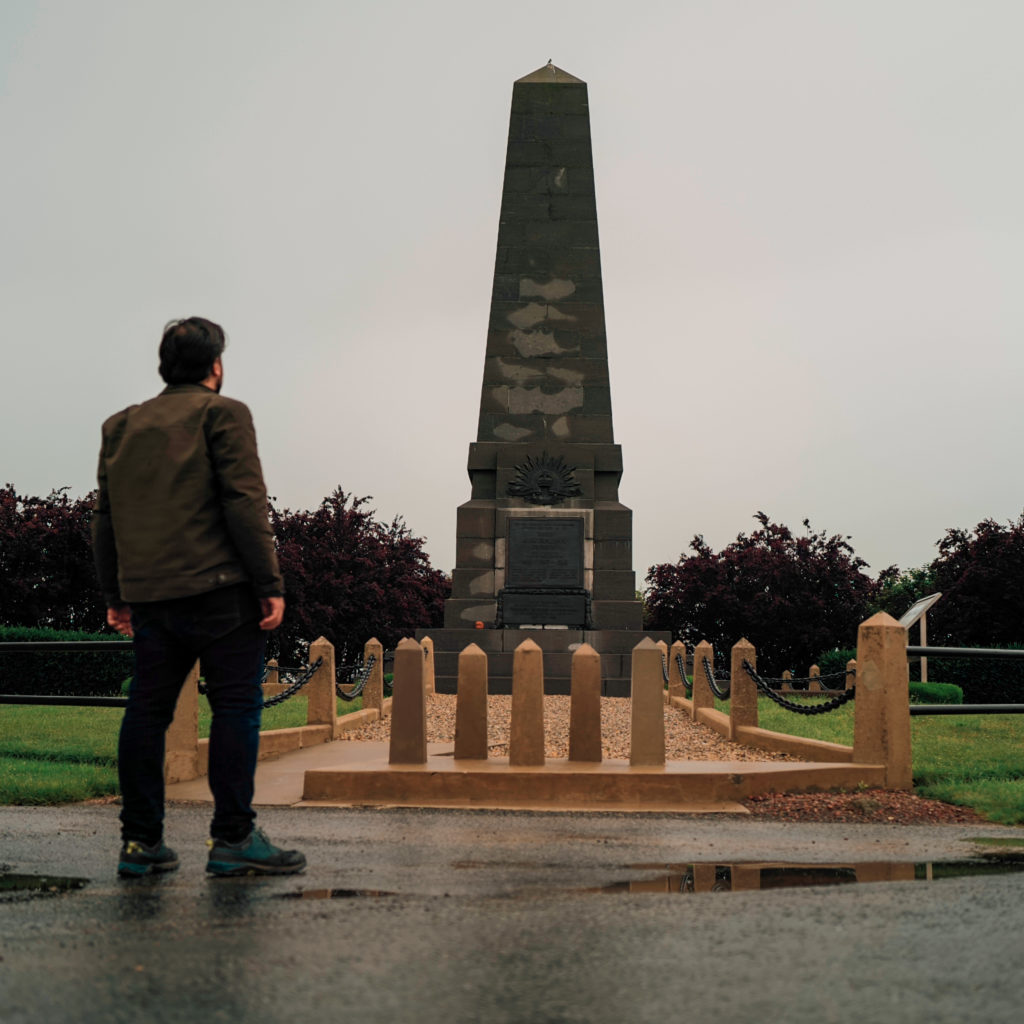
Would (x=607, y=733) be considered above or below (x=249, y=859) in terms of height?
below

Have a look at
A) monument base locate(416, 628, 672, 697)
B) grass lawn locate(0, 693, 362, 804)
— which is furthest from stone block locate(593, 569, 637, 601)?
grass lawn locate(0, 693, 362, 804)

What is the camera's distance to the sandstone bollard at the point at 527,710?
7895mm

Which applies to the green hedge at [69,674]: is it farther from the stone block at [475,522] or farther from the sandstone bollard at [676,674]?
the sandstone bollard at [676,674]

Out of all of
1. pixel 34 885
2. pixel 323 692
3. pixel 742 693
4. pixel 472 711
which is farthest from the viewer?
pixel 323 692

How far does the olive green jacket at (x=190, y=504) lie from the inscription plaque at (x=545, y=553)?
16984 millimetres

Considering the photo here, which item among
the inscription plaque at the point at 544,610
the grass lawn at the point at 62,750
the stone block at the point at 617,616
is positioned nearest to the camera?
the grass lawn at the point at 62,750

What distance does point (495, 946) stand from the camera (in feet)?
10.4

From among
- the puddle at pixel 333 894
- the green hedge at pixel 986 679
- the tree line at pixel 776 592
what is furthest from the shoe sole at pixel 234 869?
the tree line at pixel 776 592

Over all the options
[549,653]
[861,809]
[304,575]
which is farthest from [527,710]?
[304,575]

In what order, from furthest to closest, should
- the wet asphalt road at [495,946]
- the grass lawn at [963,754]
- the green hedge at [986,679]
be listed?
the green hedge at [986,679] < the grass lawn at [963,754] < the wet asphalt road at [495,946]

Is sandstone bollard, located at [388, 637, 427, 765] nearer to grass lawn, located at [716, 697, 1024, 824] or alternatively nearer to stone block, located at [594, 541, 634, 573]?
grass lawn, located at [716, 697, 1024, 824]

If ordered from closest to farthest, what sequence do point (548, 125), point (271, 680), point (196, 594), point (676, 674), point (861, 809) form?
point (196, 594) < point (861, 809) < point (676, 674) < point (548, 125) < point (271, 680)

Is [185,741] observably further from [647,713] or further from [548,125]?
[548,125]

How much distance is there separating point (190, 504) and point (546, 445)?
725 inches
